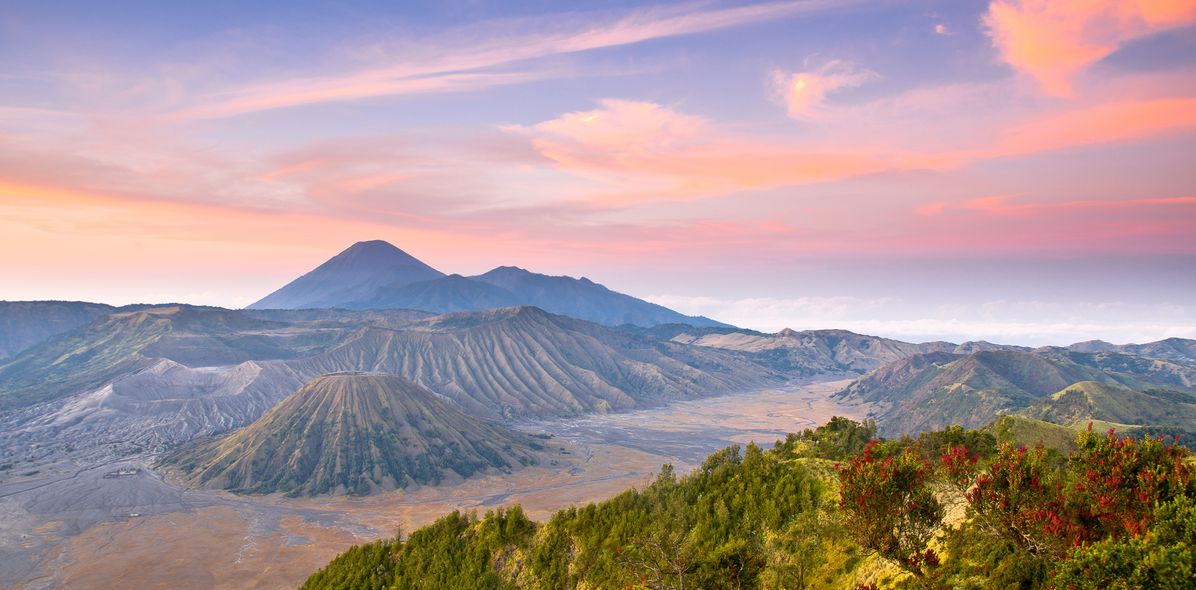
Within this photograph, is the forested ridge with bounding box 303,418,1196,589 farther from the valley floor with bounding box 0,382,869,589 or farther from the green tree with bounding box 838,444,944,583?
the valley floor with bounding box 0,382,869,589

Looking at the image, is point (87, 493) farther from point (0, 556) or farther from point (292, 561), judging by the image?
point (292, 561)

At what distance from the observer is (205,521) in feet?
333

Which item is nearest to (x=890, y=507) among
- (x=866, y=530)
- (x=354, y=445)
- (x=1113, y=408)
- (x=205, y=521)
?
(x=866, y=530)

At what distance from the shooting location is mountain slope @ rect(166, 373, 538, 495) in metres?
127

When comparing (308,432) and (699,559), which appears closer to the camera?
(699,559)

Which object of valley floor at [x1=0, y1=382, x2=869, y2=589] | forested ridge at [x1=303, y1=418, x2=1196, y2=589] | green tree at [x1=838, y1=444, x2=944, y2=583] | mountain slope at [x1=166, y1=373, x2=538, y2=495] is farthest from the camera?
mountain slope at [x1=166, y1=373, x2=538, y2=495]

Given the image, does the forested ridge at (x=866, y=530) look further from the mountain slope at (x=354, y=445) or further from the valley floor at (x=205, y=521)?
the mountain slope at (x=354, y=445)

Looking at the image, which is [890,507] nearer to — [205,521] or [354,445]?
[205,521]

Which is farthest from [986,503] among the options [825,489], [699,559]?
[825,489]

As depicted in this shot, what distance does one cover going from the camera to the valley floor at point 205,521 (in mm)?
80188

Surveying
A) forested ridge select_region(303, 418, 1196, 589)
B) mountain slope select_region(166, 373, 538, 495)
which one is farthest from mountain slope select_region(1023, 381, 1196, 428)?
mountain slope select_region(166, 373, 538, 495)

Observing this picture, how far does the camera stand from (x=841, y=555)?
86.7 ft

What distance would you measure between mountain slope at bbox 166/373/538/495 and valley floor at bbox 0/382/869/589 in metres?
6.29

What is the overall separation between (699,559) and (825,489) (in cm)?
1112
